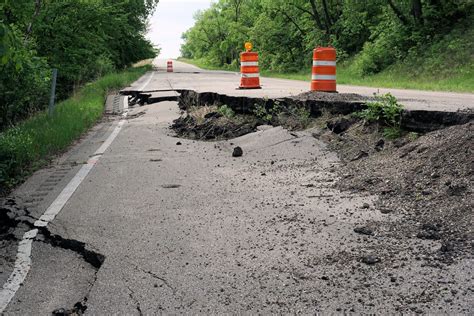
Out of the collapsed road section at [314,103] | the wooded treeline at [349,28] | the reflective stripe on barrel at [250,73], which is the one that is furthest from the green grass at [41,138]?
the wooded treeline at [349,28]

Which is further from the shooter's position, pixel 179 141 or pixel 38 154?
pixel 179 141

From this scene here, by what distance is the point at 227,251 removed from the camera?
3697mm

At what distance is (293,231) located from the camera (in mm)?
4031

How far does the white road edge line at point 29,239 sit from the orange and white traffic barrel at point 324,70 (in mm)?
5093

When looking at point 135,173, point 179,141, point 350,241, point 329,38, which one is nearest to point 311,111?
point 179,141

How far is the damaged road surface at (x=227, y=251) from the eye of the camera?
293 cm

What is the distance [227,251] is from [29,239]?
175cm

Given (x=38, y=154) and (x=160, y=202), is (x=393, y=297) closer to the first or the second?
(x=160, y=202)

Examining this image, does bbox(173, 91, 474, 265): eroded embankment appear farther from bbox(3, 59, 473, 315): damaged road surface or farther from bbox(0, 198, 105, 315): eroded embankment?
bbox(0, 198, 105, 315): eroded embankment

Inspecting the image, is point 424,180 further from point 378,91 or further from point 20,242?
point 378,91

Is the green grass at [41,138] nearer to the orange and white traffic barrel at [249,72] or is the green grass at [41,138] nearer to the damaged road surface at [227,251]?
the damaged road surface at [227,251]

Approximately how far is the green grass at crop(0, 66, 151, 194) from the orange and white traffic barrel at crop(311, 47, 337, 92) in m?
5.08

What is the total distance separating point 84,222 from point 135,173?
1.88 metres

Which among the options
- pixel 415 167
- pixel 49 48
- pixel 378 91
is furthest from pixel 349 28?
pixel 415 167
